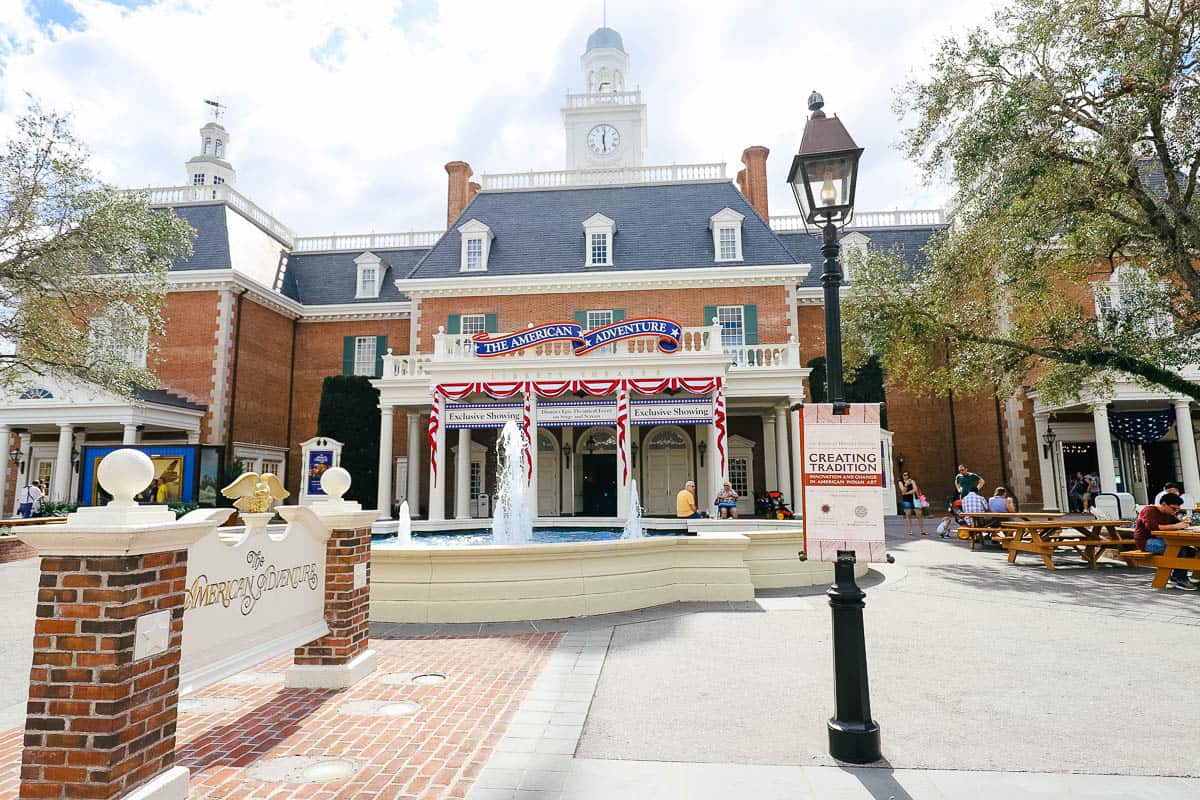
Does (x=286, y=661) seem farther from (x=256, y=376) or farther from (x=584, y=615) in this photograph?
(x=256, y=376)

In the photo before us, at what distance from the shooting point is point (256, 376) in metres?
25.9

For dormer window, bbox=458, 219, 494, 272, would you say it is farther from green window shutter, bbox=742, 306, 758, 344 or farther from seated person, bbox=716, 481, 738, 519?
seated person, bbox=716, 481, 738, 519

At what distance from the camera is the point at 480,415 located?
1906 cm

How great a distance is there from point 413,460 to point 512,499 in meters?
8.48

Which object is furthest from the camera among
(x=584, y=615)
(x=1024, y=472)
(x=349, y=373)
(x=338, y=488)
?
(x=349, y=373)

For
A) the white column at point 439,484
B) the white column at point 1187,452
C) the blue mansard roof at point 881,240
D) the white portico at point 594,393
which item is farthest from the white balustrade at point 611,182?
the white column at point 1187,452

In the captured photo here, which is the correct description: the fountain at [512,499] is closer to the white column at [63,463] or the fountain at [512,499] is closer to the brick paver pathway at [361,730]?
the brick paver pathway at [361,730]

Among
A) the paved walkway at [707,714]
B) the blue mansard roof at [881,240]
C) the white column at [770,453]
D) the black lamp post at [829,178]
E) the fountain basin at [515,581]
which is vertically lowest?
the paved walkway at [707,714]

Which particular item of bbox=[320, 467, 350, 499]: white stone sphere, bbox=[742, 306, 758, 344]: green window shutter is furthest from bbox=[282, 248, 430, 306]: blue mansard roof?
bbox=[320, 467, 350, 499]: white stone sphere

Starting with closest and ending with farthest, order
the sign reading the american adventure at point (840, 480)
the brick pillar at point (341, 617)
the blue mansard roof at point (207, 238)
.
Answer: the sign reading the american adventure at point (840, 480), the brick pillar at point (341, 617), the blue mansard roof at point (207, 238)

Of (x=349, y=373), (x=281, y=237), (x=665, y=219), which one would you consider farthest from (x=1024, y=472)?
(x=281, y=237)

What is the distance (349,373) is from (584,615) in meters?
22.6

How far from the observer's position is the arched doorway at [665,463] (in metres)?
24.7

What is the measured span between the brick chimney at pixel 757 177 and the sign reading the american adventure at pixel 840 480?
83.3ft
